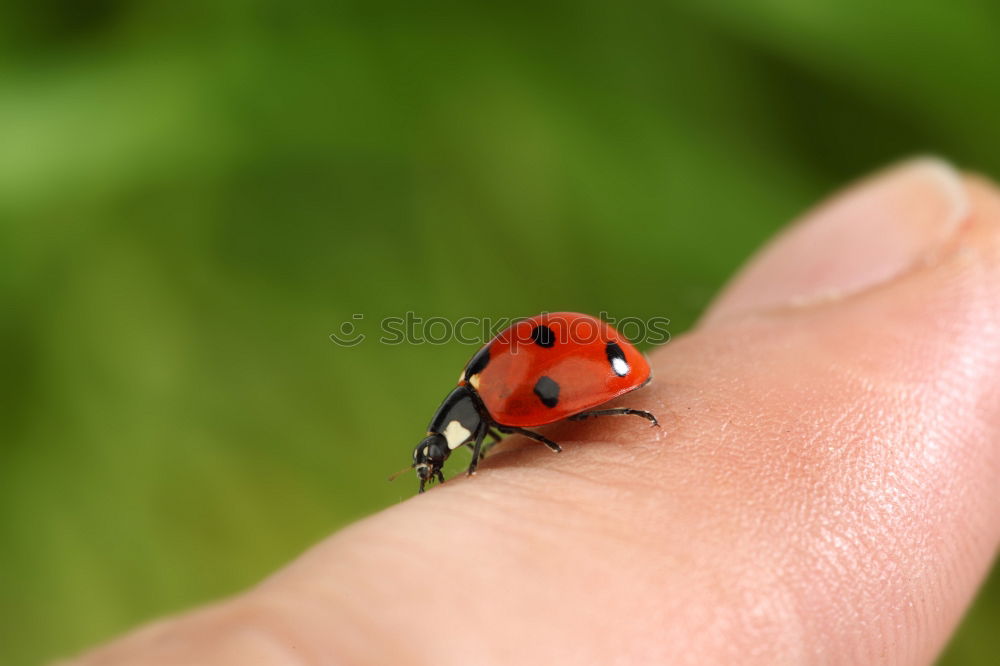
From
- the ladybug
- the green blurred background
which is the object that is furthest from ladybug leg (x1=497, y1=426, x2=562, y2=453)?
the green blurred background

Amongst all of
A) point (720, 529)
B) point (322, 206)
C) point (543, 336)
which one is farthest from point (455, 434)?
point (322, 206)

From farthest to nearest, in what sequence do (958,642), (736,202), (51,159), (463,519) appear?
1. (736,202)
2. (51,159)
3. (958,642)
4. (463,519)

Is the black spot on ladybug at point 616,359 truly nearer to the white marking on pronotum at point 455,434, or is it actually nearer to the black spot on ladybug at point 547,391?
the black spot on ladybug at point 547,391

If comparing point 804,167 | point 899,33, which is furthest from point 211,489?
point 899,33

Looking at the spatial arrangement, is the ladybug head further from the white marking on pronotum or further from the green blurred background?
the green blurred background

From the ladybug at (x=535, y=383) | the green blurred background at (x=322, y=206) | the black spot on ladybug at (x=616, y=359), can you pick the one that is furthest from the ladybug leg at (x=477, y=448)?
the green blurred background at (x=322, y=206)

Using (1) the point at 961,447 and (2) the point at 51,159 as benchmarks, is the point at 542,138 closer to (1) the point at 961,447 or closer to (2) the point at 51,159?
(2) the point at 51,159
